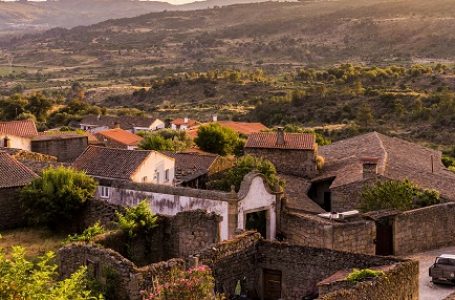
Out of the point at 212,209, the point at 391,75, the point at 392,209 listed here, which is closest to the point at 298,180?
the point at 392,209

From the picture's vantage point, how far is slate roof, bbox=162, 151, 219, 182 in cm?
3138

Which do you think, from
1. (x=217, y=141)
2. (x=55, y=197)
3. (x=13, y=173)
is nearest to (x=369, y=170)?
(x=55, y=197)

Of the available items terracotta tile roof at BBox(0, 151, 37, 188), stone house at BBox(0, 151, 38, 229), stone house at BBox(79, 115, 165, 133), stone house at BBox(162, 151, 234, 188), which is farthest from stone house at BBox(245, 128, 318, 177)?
stone house at BBox(79, 115, 165, 133)

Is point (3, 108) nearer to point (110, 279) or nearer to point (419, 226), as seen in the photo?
point (419, 226)

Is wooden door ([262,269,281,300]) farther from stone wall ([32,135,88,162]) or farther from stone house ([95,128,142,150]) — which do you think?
stone house ([95,128,142,150])

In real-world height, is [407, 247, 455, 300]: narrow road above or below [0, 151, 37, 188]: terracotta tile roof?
below

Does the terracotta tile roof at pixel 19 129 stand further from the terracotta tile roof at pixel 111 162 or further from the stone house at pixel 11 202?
the stone house at pixel 11 202

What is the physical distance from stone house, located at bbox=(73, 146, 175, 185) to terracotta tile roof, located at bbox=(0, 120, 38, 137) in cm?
1174

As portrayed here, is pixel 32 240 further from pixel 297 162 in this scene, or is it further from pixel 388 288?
pixel 297 162

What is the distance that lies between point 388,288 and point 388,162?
2027 cm

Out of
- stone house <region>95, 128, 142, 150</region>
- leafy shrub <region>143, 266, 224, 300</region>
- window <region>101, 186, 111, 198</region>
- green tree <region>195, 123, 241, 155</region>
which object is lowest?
stone house <region>95, 128, 142, 150</region>

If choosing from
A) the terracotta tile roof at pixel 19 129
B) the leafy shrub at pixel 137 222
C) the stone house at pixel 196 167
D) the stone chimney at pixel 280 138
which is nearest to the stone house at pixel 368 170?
the stone chimney at pixel 280 138

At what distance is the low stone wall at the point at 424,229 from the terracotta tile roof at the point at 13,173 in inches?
483

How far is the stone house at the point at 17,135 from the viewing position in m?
37.2
